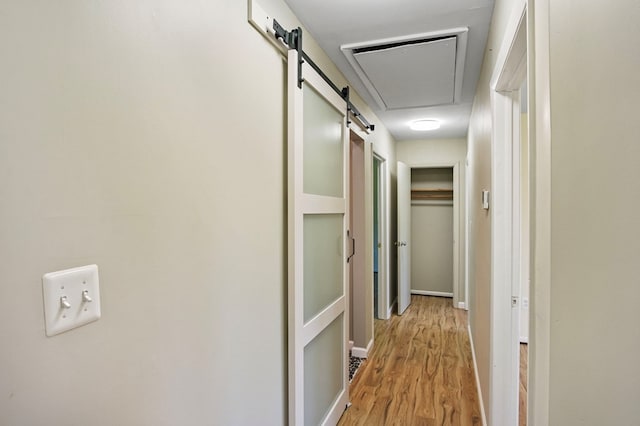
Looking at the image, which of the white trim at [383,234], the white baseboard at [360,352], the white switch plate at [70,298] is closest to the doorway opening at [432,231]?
the white trim at [383,234]

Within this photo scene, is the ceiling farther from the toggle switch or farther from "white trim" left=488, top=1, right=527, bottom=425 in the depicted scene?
the toggle switch

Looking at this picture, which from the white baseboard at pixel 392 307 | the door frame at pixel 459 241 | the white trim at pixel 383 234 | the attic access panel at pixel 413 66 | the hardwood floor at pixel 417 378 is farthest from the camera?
the door frame at pixel 459 241

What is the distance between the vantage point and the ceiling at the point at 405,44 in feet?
5.60

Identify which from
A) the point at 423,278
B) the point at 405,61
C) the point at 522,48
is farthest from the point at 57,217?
the point at 423,278

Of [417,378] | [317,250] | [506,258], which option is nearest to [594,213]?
[506,258]

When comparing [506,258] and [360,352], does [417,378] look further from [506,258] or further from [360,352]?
[506,258]

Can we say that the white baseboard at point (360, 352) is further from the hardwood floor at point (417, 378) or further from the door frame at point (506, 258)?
the door frame at point (506, 258)

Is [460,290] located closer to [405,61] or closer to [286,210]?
[405,61]

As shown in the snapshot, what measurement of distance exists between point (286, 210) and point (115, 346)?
97 centimetres

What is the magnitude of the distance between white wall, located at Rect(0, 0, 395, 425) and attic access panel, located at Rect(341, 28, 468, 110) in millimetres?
1013

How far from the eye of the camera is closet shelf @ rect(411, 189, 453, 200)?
554 cm

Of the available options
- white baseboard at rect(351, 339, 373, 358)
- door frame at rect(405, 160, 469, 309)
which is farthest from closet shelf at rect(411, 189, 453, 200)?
white baseboard at rect(351, 339, 373, 358)

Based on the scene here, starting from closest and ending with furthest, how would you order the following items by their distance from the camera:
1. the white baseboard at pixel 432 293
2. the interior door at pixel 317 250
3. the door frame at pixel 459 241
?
1. the interior door at pixel 317 250
2. the door frame at pixel 459 241
3. the white baseboard at pixel 432 293

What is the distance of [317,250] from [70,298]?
137cm
